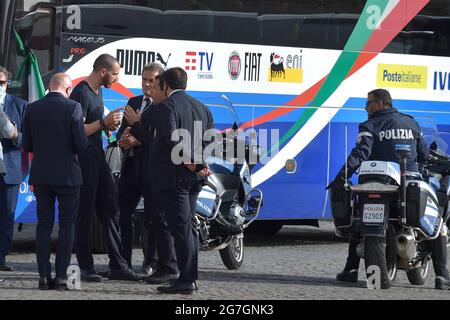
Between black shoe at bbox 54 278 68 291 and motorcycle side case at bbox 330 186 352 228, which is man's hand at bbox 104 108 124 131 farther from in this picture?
motorcycle side case at bbox 330 186 352 228

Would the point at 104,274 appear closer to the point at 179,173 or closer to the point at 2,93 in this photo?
the point at 179,173

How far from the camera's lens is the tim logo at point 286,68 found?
50.5 feet

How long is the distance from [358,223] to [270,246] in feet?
Result: 15.2

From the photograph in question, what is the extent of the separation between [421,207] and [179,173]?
2.34 m

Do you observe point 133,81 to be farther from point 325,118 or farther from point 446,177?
point 446,177

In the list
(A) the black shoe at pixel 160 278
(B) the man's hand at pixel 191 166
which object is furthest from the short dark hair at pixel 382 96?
(A) the black shoe at pixel 160 278

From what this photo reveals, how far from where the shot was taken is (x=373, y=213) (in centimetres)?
1127

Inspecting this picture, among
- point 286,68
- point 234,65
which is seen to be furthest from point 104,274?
point 286,68

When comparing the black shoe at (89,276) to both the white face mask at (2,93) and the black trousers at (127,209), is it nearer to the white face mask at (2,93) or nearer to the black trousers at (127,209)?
the black trousers at (127,209)

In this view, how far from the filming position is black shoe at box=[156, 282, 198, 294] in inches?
413

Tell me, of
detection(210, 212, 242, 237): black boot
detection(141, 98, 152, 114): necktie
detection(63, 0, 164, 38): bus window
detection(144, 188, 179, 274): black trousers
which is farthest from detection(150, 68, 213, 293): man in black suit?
detection(63, 0, 164, 38): bus window

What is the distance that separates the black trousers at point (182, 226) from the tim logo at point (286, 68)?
200 inches

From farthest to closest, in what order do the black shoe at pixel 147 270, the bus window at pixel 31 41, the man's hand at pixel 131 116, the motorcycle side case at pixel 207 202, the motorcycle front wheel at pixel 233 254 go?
the bus window at pixel 31 41 → the motorcycle front wheel at pixel 233 254 → the motorcycle side case at pixel 207 202 → the black shoe at pixel 147 270 → the man's hand at pixel 131 116
